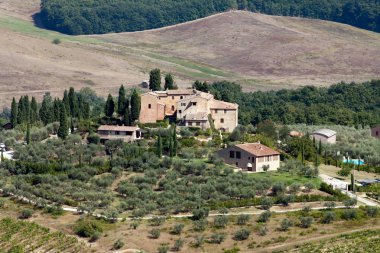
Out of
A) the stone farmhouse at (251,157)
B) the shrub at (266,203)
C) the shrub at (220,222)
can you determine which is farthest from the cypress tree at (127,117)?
the shrub at (220,222)

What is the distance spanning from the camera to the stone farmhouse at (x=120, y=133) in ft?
319

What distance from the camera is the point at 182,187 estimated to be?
268 ft

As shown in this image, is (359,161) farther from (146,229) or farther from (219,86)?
(219,86)

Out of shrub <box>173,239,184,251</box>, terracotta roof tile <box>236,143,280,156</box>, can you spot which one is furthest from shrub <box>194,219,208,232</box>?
terracotta roof tile <box>236,143,280,156</box>

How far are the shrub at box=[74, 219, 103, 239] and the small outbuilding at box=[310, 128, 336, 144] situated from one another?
4116 centimetres

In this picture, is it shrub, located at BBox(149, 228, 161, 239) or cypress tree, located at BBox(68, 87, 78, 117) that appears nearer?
shrub, located at BBox(149, 228, 161, 239)

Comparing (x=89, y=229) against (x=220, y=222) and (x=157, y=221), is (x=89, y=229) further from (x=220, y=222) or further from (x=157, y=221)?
(x=220, y=222)

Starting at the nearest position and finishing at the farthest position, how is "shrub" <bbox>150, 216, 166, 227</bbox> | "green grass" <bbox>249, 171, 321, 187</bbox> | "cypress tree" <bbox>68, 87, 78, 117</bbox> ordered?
"shrub" <bbox>150, 216, 166, 227</bbox>
"green grass" <bbox>249, 171, 321, 187</bbox>
"cypress tree" <bbox>68, 87, 78, 117</bbox>

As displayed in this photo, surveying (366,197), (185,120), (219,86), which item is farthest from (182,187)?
(219,86)

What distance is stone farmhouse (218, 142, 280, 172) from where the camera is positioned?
89.1 meters

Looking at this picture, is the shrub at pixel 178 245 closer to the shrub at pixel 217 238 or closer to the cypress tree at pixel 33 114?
the shrub at pixel 217 238

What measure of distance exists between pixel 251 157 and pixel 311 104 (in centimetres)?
5523

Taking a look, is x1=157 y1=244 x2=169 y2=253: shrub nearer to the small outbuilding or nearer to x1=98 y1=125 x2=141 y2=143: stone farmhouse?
x1=98 y1=125 x2=141 y2=143: stone farmhouse

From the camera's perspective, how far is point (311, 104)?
468 ft
